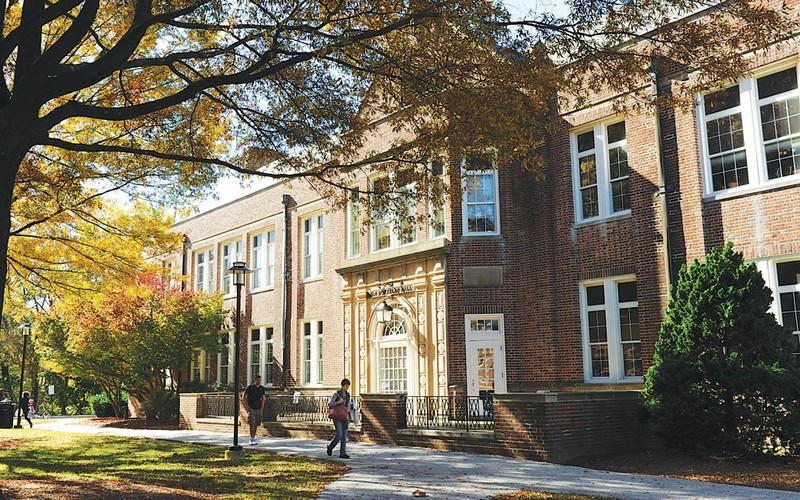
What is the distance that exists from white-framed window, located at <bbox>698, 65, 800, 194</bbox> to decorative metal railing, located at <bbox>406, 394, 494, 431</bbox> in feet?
23.0

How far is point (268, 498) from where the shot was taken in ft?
33.6

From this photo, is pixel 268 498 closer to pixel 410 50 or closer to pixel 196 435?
pixel 410 50

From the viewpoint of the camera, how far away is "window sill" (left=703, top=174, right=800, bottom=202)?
1545 centimetres

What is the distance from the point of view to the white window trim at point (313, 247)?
89.2 feet

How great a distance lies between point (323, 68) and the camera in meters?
13.2

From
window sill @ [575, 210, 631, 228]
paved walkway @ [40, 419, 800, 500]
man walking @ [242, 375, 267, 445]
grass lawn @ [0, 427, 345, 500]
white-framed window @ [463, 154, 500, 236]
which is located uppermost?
white-framed window @ [463, 154, 500, 236]

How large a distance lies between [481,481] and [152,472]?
567 centimetres

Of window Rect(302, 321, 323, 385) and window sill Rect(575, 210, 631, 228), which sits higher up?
window sill Rect(575, 210, 631, 228)

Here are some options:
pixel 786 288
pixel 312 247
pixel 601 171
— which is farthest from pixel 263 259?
pixel 786 288

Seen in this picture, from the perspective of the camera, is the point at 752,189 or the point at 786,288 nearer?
the point at 786,288

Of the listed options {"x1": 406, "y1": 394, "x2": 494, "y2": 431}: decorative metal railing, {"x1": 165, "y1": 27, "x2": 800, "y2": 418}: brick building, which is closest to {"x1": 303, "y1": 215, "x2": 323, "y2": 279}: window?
{"x1": 165, "y1": 27, "x2": 800, "y2": 418}: brick building

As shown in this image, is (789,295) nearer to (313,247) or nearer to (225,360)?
(313,247)

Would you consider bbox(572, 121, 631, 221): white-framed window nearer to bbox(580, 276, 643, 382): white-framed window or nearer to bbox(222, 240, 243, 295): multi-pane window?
bbox(580, 276, 643, 382): white-framed window

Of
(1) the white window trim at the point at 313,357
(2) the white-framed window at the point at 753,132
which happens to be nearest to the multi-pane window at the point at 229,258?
(1) the white window trim at the point at 313,357
